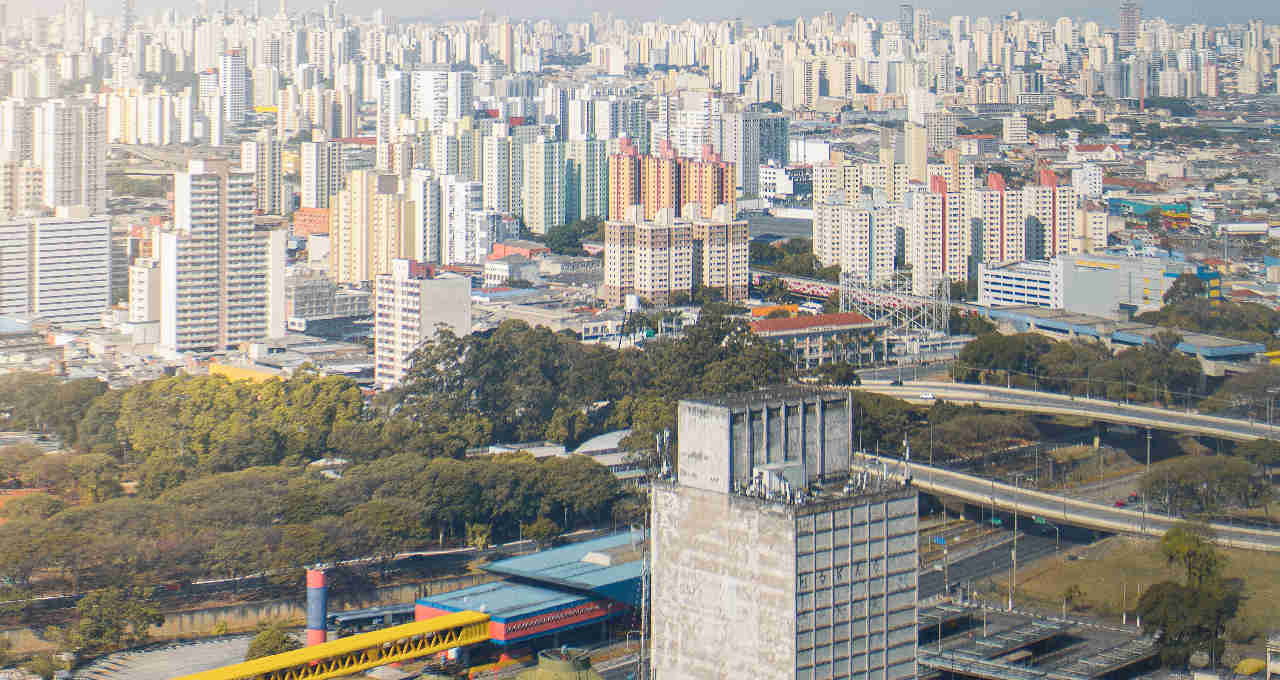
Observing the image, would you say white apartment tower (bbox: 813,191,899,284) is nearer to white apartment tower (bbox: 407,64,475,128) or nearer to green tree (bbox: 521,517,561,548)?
green tree (bbox: 521,517,561,548)

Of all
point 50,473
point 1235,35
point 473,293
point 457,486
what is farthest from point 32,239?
point 1235,35

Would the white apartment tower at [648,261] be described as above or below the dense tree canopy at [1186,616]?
above

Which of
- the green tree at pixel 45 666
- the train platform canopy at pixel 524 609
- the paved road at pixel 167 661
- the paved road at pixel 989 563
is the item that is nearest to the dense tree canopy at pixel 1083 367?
the paved road at pixel 989 563

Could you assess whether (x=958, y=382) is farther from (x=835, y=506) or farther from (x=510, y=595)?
(x=835, y=506)

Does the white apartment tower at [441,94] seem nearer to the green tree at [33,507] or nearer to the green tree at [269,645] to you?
the green tree at [33,507]

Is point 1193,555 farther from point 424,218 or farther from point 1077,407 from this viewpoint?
point 424,218
